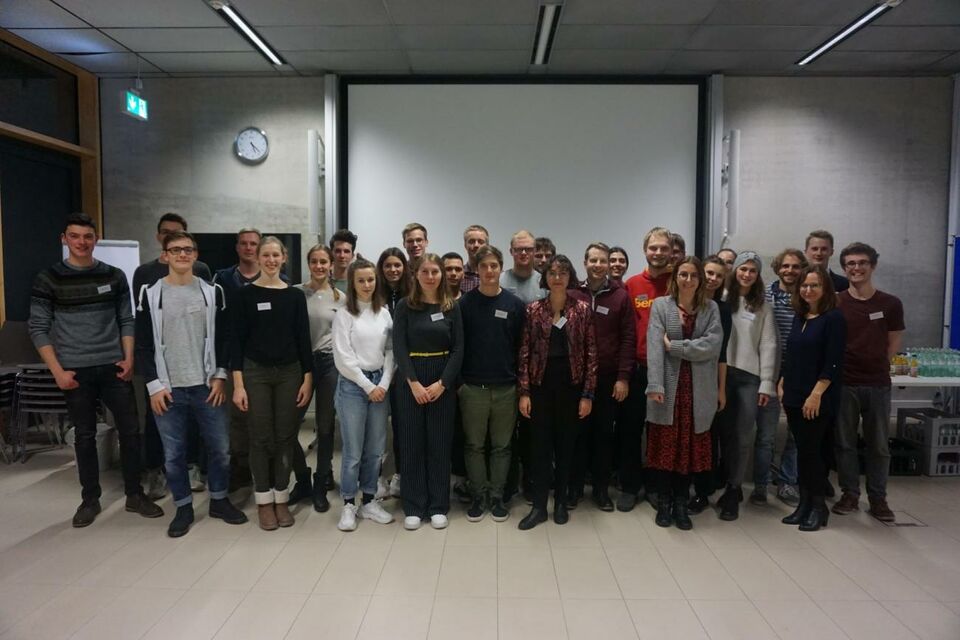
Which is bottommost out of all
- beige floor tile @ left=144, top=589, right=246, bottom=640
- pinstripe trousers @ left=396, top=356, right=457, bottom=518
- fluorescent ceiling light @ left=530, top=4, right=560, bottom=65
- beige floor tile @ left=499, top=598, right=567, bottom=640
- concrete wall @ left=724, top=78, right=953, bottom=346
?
beige floor tile @ left=144, top=589, right=246, bottom=640

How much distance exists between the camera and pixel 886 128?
591 cm

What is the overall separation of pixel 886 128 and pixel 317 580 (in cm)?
671

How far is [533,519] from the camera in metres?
3.31

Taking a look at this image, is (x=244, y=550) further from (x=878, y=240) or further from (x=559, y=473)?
(x=878, y=240)

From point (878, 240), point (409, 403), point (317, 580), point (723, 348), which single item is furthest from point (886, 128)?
point (317, 580)

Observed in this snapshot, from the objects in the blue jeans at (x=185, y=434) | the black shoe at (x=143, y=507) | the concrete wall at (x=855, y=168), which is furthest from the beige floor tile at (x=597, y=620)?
the concrete wall at (x=855, y=168)

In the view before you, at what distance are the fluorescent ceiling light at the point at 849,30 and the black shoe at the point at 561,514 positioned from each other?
442cm

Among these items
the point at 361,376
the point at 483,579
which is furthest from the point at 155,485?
the point at 483,579

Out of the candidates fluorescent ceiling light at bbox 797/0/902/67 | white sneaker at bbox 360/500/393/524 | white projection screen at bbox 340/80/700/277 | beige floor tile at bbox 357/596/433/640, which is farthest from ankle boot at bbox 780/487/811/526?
fluorescent ceiling light at bbox 797/0/902/67

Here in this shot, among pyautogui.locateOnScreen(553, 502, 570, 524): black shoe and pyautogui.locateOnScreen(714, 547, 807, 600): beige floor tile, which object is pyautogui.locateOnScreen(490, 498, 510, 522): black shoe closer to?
pyautogui.locateOnScreen(553, 502, 570, 524): black shoe

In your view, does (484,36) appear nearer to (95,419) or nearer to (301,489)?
(301,489)

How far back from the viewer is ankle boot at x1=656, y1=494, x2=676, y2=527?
3.34 metres

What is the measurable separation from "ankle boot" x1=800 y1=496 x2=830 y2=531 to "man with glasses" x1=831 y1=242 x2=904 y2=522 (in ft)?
0.96

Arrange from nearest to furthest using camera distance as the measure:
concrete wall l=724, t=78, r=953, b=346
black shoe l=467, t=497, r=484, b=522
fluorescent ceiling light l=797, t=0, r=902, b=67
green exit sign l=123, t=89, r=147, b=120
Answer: black shoe l=467, t=497, r=484, b=522, fluorescent ceiling light l=797, t=0, r=902, b=67, green exit sign l=123, t=89, r=147, b=120, concrete wall l=724, t=78, r=953, b=346
